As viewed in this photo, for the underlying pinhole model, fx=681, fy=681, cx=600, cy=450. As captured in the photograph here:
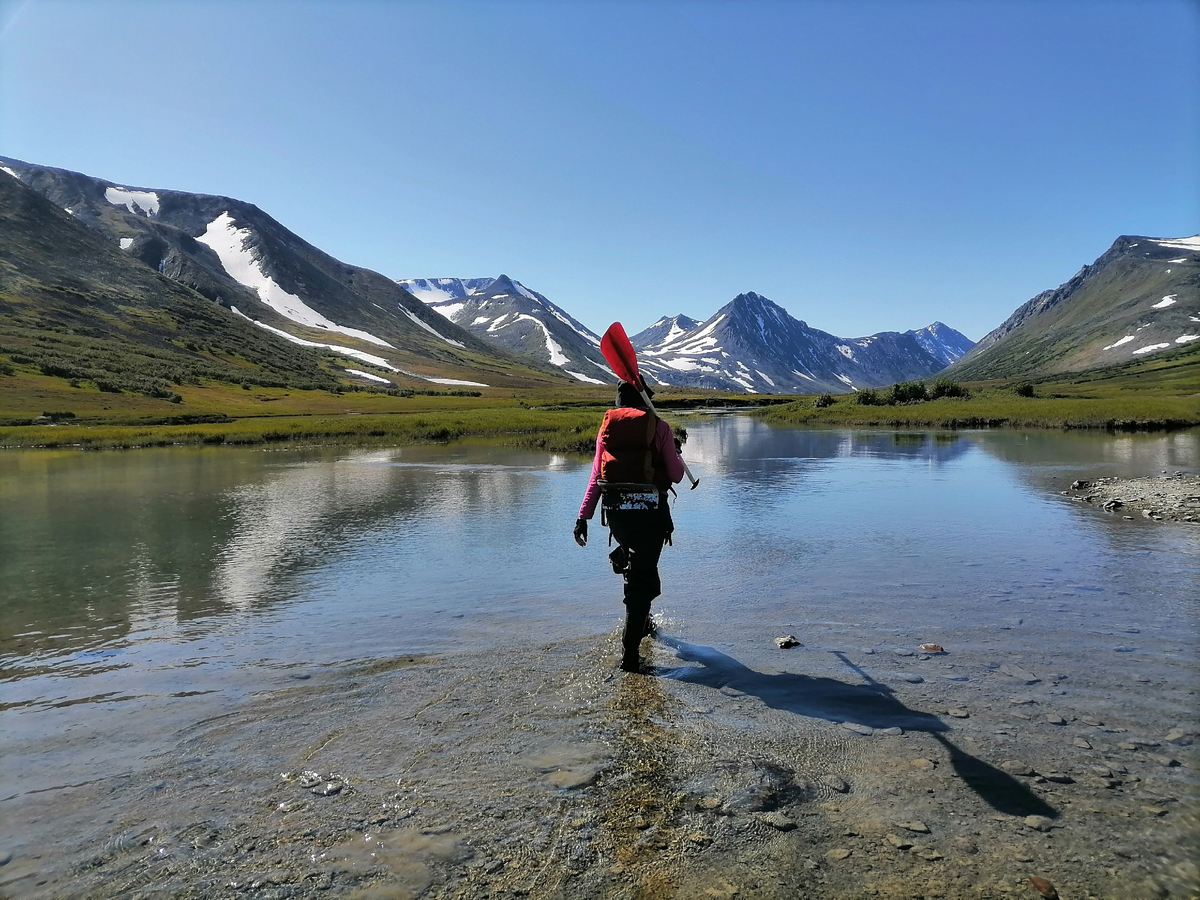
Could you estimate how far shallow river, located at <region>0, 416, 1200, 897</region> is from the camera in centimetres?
892


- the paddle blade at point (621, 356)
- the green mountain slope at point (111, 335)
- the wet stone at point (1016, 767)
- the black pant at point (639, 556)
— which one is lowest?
the wet stone at point (1016, 767)

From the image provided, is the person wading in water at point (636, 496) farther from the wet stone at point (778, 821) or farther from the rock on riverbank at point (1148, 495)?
the rock on riverbank at point (1148, 495)

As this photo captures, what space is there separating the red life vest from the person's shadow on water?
258cm

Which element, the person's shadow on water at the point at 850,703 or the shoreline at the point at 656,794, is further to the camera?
the person's shadow on water at the point at 850,703

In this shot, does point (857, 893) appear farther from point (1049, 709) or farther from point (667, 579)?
point (667, 579)

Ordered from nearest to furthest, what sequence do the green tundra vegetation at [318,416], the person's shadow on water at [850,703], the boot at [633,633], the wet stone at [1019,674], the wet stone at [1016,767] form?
the person's shadow on water at [850,703]
the wet stone at [1016,767]
the wet stone at [1019,674]
the boot at [633,633]
the green tundra vegetation at [318,416]

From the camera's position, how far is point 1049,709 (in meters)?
7.57

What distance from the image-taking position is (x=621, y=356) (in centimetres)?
983

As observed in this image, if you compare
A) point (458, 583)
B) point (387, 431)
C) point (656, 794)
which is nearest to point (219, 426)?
point (387, 431)

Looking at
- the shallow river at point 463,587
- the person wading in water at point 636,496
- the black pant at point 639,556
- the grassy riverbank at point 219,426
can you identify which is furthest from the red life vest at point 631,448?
the grassy riverbank at point 219,426

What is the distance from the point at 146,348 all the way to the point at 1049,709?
172 meters

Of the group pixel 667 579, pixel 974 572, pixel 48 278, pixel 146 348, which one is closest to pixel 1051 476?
pixel 974 572

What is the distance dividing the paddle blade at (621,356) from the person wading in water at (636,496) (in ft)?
0.95

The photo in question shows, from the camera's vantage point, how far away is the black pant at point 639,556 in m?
9.16
